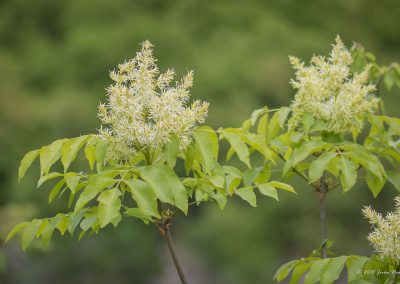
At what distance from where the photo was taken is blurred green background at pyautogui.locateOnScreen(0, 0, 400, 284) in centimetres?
2848

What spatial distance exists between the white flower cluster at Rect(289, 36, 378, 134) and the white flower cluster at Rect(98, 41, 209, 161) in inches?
34.8

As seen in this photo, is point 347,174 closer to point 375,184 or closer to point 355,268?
point 355,268

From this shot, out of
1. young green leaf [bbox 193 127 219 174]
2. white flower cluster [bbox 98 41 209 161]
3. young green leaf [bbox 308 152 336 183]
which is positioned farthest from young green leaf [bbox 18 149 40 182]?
young green leaf [bbox 308 152 336 183]

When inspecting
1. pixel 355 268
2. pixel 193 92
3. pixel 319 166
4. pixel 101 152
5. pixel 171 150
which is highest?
pixel 193 92

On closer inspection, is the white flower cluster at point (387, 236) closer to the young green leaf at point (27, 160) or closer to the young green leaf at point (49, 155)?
the young green leaf at point (49, 155)

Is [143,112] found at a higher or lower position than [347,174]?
higher

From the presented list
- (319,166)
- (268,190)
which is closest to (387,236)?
(319,166)

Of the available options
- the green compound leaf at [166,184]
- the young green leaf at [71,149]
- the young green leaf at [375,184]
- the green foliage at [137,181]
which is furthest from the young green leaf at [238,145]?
the young green leaf at [375,184]

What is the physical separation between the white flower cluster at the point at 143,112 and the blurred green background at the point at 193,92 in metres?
7.07

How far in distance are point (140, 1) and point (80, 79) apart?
1490 centimetres

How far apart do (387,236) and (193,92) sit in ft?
138

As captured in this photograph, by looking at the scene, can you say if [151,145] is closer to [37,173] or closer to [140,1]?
[37,173]

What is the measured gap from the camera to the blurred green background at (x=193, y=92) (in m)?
28.5

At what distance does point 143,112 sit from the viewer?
3016 millimetres
